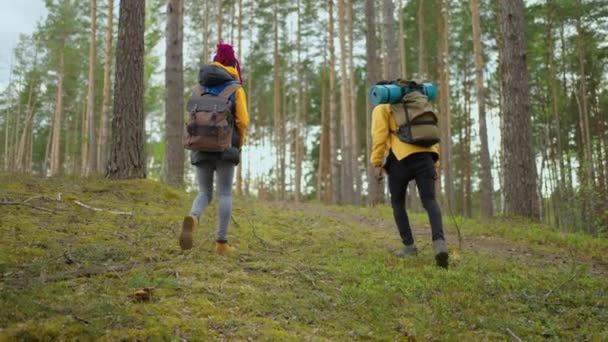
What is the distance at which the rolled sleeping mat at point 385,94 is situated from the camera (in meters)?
5.20

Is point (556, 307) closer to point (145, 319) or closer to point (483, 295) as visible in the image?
point (483, 295)

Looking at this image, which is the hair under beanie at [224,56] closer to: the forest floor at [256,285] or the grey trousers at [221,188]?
the grey trousers at [221,188]

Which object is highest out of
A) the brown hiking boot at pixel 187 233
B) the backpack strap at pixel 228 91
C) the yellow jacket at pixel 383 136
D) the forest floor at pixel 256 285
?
the backpack strap at pixel 228 91

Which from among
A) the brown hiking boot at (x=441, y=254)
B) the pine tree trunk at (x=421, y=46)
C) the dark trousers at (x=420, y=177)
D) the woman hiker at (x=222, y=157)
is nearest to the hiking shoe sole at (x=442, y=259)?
the brown hiking boot at (x=441, y=254)

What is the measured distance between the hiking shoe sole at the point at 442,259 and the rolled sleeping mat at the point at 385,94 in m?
1.80

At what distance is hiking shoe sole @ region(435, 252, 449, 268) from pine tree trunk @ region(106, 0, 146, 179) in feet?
18.4

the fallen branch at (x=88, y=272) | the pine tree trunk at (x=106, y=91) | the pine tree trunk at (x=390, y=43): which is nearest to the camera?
the fallen branch at (x=88, y=272)

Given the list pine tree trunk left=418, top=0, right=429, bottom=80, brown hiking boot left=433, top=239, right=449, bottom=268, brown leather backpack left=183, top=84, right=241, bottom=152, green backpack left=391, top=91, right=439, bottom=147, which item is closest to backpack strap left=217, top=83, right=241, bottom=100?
brown leather backpack left=183, top=84, right=241, bottom=152

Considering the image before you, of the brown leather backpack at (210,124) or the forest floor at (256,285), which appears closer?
the forest floor at (256,285)

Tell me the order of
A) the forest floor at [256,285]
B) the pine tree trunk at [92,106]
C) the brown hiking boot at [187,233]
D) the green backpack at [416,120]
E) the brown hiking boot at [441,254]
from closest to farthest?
the forest floor at [256,285]
the brown hiking boot at [187,233]
the brown hiking boot at [441,254]
the green backpack at [416,120]
the pine tree trunk at [92,106]

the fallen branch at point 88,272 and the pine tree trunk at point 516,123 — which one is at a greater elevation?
the pine tree trunk at point 516,123

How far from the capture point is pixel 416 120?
5117 millimetres

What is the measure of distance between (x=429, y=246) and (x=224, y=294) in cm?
385

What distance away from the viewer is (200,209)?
480 centimetres
